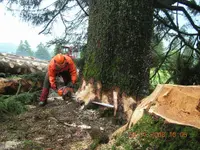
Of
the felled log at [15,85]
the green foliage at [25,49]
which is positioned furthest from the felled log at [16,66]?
the green foliage at [25,49]

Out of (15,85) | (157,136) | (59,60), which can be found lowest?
(15,85)

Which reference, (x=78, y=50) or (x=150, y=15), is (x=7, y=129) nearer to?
(x=150, y=15)

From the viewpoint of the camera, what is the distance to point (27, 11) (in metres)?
6.19

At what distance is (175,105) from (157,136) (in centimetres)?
32

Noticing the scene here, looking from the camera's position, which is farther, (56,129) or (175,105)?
(56,129)

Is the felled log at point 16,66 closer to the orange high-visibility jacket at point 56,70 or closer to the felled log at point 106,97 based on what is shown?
the orange high-visibility jacket at point 56,70

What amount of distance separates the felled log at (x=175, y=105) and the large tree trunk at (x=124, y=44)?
4.08 ft

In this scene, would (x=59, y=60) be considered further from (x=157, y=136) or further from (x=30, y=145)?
(x=157, y=136)

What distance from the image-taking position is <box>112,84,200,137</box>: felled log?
78.4 inches

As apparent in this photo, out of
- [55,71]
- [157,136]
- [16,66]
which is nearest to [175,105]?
[157,136]

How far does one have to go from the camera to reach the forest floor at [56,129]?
283cm

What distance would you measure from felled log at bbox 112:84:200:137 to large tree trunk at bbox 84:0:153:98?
124 centimetres

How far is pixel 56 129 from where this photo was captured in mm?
3252

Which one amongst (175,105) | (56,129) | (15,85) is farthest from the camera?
(15,85)
